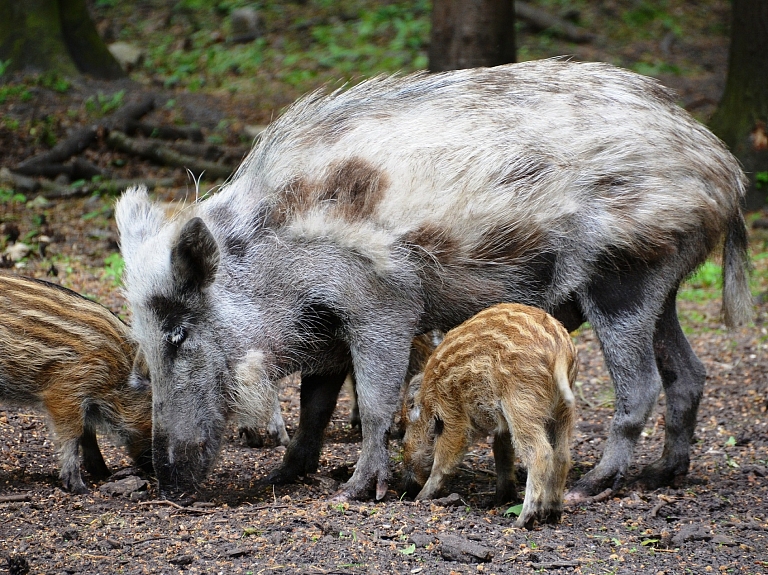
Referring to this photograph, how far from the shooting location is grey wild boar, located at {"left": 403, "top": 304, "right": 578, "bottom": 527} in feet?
13.4

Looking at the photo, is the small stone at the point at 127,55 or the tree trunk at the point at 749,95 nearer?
the tree trunk at the point at 749,95

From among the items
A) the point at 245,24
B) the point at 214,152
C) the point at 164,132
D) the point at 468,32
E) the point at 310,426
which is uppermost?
the point at 468,32

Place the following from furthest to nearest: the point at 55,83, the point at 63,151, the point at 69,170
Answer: the point at 55,83, the point at 63,151, the point at 69,170

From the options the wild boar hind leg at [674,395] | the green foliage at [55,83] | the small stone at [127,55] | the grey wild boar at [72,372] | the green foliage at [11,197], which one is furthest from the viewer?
the small stone at [127,55]

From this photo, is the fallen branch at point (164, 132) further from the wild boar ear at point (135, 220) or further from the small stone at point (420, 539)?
the small stone at point (420, 539)

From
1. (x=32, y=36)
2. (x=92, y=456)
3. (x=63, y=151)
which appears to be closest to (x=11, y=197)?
(x=63, y=151)

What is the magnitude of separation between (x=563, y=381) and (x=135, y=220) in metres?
2.29

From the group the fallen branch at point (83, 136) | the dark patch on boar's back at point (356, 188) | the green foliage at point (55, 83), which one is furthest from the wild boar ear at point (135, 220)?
the green foliage at point (55, 83)

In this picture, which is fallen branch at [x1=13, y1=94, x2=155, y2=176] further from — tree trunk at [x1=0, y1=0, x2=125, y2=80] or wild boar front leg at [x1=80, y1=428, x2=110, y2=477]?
wild boar front leg at [x1=80, y1=428, x2=110, y2=477]

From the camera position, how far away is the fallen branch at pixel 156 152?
10.3 metres

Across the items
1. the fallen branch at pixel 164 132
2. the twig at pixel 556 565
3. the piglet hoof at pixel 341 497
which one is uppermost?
the fallen branch at pixel 164 132

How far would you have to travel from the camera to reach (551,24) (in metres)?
17.3

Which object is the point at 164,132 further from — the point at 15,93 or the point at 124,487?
the point at 124,487

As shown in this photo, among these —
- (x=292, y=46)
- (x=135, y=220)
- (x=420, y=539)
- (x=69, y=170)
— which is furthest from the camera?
(x=292, y=46)
